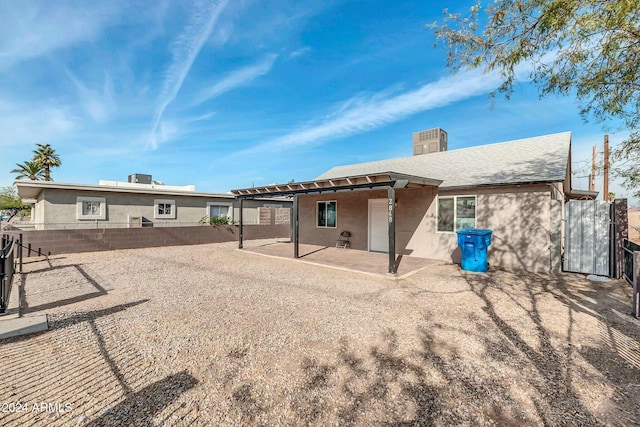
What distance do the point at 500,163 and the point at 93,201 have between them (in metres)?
17.0

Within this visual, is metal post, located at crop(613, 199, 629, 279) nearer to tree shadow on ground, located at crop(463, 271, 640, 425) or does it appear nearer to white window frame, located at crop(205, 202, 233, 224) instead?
tree shadow on ground, located at crop(463, 271, 640, 425)

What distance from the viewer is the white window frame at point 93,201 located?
1220cm

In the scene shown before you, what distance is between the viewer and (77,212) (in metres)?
12.2

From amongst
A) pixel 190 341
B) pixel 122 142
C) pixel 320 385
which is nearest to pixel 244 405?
pixel 320 385

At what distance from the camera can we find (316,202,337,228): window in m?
12.4

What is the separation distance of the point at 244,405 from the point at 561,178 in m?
8.45

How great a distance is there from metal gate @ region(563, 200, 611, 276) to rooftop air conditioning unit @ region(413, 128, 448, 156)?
298 inches

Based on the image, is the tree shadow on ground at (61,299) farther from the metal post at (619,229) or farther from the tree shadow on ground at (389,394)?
the metal post at (619,229)

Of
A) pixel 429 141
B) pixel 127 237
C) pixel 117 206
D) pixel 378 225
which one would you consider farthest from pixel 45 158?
pixel 429 141

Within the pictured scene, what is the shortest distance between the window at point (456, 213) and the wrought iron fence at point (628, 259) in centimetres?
321

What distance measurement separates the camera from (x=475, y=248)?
24.2 feet

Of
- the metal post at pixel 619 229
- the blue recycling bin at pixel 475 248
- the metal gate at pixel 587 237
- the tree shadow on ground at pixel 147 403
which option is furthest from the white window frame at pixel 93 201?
the metal post at pixel 619 229

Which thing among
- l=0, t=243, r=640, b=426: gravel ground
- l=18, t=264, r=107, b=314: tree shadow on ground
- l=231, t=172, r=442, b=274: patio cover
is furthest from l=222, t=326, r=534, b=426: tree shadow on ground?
l=18, t=264, r=107, b=314: tree shadow on ground

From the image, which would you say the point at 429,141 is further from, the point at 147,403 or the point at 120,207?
the point at 120,207
